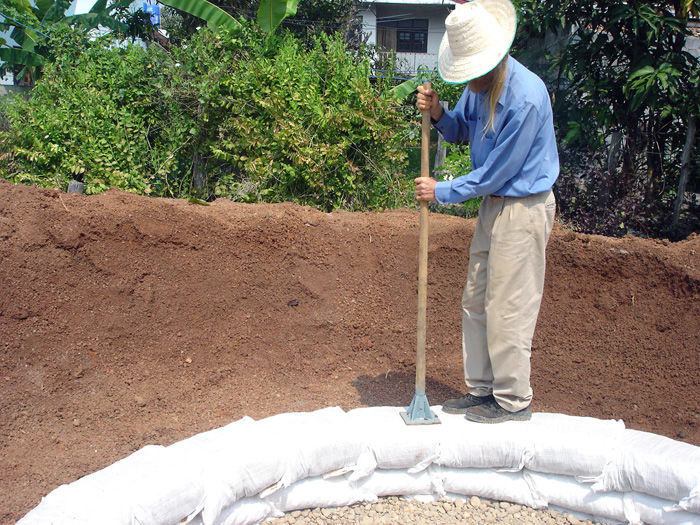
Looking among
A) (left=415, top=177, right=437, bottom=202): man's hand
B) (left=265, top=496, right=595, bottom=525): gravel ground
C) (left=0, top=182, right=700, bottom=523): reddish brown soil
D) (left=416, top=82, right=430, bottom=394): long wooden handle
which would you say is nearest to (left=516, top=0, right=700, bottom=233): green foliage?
(left=0, top=182, right=700, bottom=523): reddish brown soil

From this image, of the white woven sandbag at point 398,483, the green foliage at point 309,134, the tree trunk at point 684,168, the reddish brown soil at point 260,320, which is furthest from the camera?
the tree trunk at point 684,168

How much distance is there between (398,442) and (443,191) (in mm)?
1166

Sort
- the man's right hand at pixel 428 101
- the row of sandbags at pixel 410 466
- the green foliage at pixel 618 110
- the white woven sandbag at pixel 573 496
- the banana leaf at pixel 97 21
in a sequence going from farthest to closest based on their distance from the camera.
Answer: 1. the banana leaf at pixel 97 21
2. the green foliage at pixel 618 110
3. the man's right hand at pixel 428 101
4. the white woven sandbag at pixel 573 496
5. the row of sandbags at pixel 410 466

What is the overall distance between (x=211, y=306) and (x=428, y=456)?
75.9 inches

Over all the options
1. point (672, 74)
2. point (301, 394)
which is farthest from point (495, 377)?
point (672, 74)

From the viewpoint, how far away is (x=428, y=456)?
326cm

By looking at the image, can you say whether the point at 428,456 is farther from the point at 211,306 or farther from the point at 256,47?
the point at 256,47

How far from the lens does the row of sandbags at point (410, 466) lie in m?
2.83

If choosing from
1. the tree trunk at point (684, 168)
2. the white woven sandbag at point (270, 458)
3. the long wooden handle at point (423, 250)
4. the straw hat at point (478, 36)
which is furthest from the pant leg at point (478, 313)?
the tree trunk at point (684, 168)

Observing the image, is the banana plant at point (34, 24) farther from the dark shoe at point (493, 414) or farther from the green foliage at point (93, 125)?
the dark shoe at point (493, 414)

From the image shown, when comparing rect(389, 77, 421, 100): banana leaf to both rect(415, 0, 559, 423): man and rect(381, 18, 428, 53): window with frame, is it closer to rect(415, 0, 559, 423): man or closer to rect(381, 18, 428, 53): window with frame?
rect(415, 0, 559, 423): man

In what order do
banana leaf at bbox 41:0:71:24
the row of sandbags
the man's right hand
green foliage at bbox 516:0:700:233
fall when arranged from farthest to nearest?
1. banana leaf at bbox 41:0:71:24
2. green foliage at bbox 516:0:700:233
3. the man's right hand
4. the row of sandbags

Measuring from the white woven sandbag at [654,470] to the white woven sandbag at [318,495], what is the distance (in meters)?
1.09

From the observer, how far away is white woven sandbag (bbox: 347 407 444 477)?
3.21m
